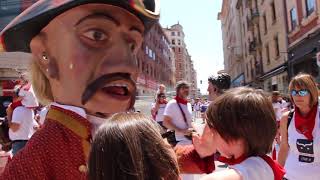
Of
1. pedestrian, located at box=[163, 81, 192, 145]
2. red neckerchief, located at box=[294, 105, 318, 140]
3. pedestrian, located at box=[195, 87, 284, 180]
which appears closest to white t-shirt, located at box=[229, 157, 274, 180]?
pedestrian, located at box=[195, 87, 284, 180]

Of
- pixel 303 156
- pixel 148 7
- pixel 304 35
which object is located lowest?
pixel 303 156

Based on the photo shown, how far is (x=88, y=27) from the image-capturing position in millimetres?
1804

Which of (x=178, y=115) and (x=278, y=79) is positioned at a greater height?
(x=278, y=79)

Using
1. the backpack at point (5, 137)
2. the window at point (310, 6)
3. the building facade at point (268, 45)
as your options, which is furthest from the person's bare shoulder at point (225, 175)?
the building facade at point (268, 45)

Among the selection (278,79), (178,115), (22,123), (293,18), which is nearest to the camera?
(178,115)

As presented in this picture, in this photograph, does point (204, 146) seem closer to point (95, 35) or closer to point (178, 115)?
point (95, 35)

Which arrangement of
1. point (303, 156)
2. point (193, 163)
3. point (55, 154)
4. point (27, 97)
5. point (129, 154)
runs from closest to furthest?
point (129, 154)
point (55, 154)
point (193, 163)
point (303, 156)
point (27, 97)

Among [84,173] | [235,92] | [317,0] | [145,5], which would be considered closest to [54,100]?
[84,173]

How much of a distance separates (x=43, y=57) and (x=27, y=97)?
12.8 feet

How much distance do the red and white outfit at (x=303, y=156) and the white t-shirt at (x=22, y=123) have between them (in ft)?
11.9

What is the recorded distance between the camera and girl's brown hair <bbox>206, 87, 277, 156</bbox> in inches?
75.8

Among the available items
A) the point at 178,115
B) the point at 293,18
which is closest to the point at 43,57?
the point at 178,115

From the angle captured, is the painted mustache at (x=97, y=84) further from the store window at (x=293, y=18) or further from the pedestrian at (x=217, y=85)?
the store window at (x=293, y=18)

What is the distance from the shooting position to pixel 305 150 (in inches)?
147
